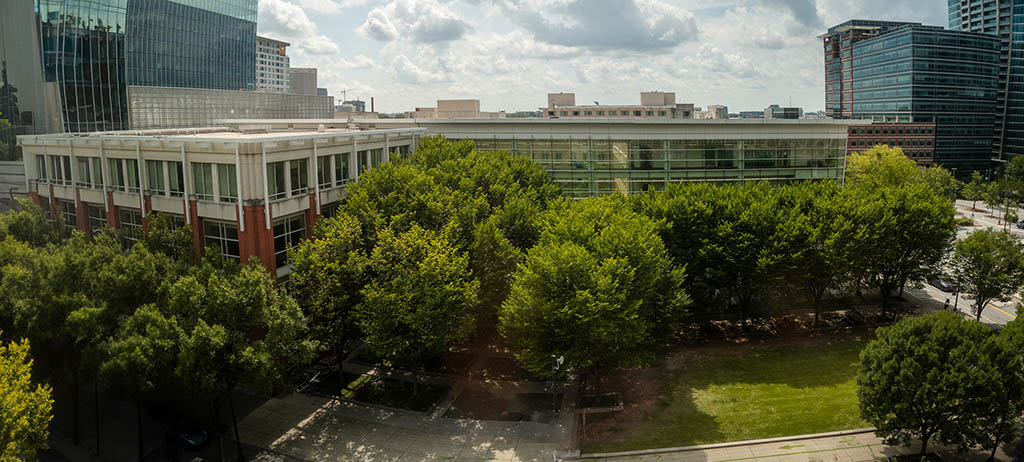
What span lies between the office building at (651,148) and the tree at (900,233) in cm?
1747

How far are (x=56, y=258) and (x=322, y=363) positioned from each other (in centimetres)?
1773

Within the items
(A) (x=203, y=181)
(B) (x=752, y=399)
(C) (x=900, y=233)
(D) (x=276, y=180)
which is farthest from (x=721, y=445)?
(A) (x=203, y=181)

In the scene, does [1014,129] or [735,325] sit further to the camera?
[1014,129]

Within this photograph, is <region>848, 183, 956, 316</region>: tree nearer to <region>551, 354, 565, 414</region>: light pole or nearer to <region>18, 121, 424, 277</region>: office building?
<region>551, 354, 565, 414</region>: light pole

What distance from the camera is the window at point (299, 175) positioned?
4444cm

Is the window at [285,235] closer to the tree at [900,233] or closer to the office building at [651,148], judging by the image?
the office building at [651,148]

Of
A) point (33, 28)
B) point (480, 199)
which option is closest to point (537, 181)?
point (480, 199)

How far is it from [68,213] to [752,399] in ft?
180

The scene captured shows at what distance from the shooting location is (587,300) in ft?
116

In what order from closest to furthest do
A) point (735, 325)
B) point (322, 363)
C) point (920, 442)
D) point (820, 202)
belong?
point (920, 442) → point (322, 363) → point (820, 202) → point (735, 325)

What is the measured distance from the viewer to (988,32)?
166 metres

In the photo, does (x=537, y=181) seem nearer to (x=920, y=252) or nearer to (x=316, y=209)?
(x=316, y=209)

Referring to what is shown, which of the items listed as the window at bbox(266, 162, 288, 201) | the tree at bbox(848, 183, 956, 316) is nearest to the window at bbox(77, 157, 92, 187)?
the window at bbox(266, 162, 288, 201)

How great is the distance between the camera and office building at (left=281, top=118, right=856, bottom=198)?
70375 mm
